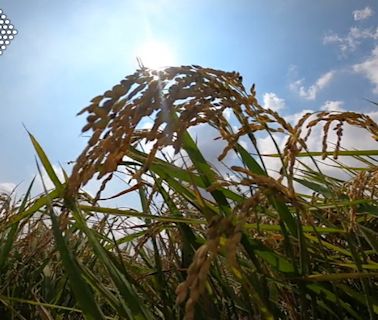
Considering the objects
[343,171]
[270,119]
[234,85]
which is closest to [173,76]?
[234,85]

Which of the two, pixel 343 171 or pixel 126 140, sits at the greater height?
pixel 343 171

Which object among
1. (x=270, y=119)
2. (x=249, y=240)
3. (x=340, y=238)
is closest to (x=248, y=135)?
(x=270, y=119)

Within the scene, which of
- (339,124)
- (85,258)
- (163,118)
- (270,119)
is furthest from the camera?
(85,258)

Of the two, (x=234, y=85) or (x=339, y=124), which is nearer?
(x=234, y=85)

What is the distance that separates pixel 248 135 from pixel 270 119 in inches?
2.6

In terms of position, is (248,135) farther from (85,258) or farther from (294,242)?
(85,258)

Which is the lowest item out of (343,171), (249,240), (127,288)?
(127,288)

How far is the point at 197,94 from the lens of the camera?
2.47 ft

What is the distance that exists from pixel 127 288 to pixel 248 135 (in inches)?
15.8

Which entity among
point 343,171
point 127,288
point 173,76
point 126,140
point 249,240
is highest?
point 343,171

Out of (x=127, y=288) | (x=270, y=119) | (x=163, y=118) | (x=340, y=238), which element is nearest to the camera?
(x=163, y=118)

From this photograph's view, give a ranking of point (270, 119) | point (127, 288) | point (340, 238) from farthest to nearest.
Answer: point (340, 238), point (270, 119), point (127, 288)

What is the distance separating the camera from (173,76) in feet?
2.49

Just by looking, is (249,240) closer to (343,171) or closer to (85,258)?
(343,171)
